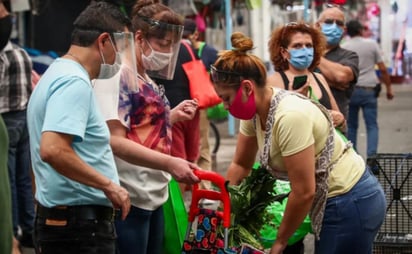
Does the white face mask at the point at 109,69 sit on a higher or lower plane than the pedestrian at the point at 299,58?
higher

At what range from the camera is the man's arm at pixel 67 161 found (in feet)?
12.5

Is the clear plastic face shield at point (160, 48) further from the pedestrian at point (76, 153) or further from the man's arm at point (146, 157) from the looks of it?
the pedestrian at point (76, 153)

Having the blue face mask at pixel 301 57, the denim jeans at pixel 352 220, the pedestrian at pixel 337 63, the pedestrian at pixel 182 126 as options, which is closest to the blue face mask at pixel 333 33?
the pedestrian at pixel 337 63

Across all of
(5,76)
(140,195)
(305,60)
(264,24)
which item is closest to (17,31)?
(5,76)

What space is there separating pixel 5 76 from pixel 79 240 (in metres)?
3.48

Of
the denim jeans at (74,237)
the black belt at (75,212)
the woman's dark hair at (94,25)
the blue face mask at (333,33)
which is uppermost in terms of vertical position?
the woman's dark hair at (94,25)

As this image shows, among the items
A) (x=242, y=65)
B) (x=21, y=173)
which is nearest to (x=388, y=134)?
(x=21, y=173)

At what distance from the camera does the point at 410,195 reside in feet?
20.1

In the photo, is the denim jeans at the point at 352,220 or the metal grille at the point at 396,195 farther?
the metal grille at the point at 396,195

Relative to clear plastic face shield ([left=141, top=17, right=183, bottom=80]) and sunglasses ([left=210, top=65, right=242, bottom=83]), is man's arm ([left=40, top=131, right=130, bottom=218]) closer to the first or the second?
sunglasses ([left=210, top=65, right=242, bottom=83])

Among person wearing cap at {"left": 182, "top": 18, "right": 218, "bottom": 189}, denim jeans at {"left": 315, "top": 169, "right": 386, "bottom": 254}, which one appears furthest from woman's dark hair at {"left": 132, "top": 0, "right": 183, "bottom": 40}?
person wearing cap at {"left": 182, "top": 18, "right": 218, "bottom": 189}

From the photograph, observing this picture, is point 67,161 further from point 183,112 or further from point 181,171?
point 183,112

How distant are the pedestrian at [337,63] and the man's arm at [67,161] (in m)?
3.29

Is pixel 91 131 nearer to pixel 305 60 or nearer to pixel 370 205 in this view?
pixel 370 205
